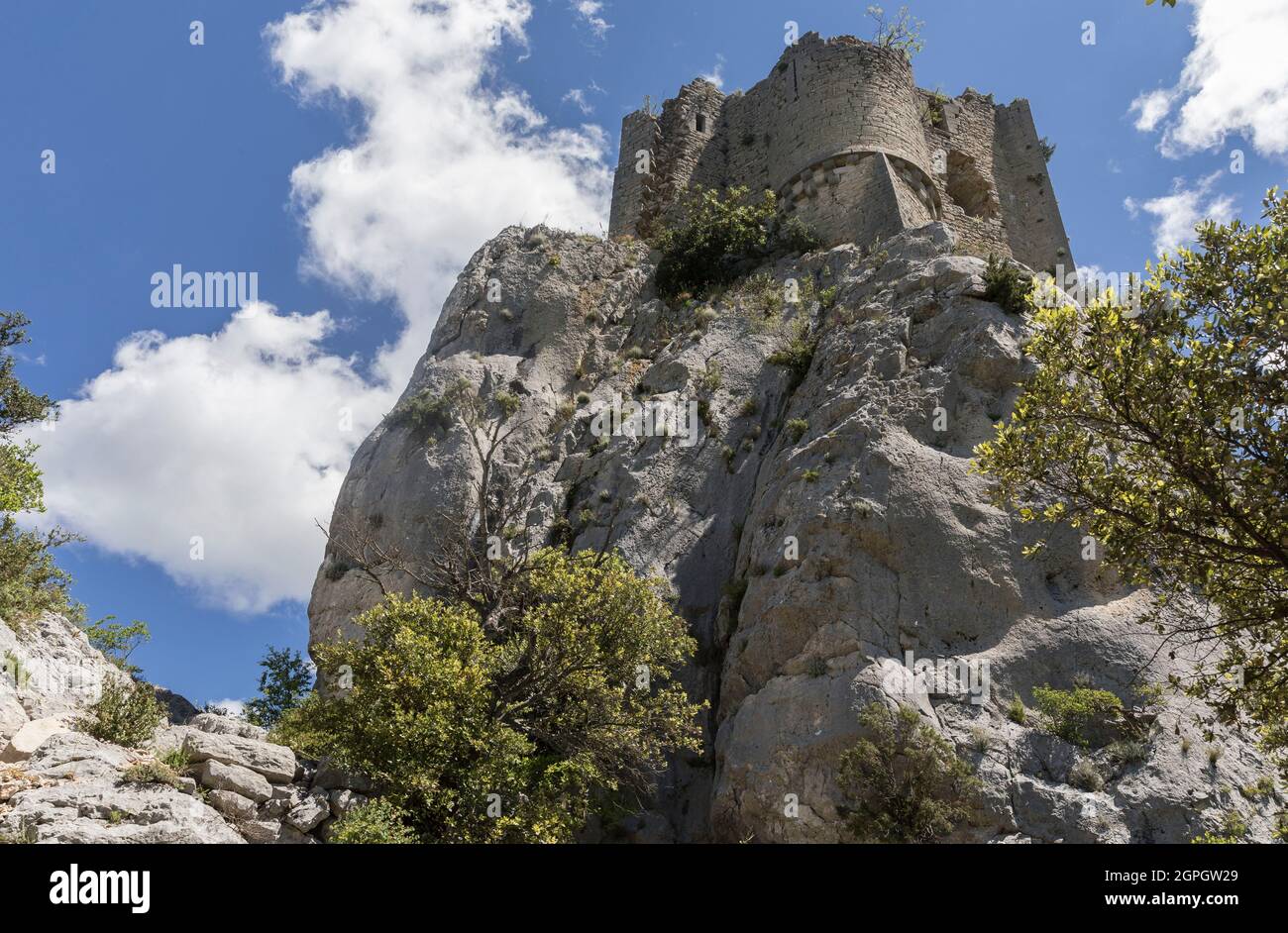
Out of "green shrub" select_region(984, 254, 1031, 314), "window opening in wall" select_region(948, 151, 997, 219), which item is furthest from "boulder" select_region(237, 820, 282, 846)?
"window opening in wall" select_region(948, 151, 997, 219)

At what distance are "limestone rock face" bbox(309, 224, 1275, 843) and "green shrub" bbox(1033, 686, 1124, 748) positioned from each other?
0.95ft

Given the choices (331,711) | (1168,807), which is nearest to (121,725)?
(331,711)

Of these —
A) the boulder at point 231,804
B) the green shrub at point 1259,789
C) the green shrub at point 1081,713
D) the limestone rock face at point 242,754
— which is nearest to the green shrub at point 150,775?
the boulder at point 231,804

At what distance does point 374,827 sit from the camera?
35.9 feet

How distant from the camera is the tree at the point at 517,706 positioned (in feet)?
41.3

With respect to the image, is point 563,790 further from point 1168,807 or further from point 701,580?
point 1168,807

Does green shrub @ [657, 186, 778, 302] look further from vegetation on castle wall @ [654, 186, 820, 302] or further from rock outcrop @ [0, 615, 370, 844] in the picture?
rock outcrop @ [0, 615, 370, 844]

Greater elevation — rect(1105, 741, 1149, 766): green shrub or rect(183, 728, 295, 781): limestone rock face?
rect(183, 728, 295, 781): limestone rock face

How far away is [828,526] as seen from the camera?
16.0 m

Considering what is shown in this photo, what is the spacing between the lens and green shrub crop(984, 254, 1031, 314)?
1884 cm

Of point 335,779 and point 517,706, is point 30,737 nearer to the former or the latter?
point 335,779

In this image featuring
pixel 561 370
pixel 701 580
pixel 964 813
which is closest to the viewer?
pixel 964 813

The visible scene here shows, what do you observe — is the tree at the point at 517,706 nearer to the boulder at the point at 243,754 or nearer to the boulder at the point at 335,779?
the boulder at the point at 335,779
